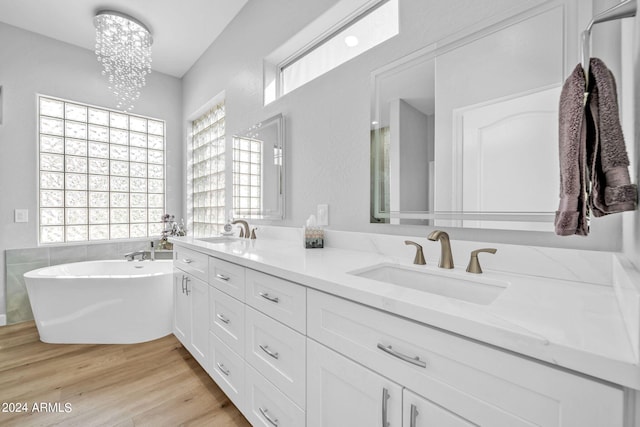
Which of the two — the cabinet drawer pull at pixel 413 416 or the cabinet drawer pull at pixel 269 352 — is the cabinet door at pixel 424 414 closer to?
the cabinet drawer pull at pixel 413 416

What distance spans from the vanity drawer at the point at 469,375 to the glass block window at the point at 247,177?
1.67 metres

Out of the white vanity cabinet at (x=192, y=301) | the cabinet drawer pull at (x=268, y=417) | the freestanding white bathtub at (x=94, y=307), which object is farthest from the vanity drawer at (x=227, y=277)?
the freestanding white bathtub at (x=94, y=307)

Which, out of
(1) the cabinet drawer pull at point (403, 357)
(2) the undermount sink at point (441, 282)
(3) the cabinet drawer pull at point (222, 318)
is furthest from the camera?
(3) the cabinet drawer pull at point (222, 318)

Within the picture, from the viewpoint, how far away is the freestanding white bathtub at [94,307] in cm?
227

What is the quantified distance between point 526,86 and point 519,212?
44cm

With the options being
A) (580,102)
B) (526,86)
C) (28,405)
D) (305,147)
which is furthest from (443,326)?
(28,405)

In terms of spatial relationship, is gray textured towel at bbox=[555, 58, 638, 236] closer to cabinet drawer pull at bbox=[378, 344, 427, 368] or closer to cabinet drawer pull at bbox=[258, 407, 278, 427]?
cabinet drawer pull at bbox=[378, 344, 427, 368]

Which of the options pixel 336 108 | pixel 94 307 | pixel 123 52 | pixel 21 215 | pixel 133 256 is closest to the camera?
pixel 336 108

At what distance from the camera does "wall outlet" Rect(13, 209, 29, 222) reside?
2.70 meters

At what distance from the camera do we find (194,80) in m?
3.48

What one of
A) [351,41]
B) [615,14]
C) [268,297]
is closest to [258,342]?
[268,297]

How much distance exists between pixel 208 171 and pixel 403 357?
10.7 feet

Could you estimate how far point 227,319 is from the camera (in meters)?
1.46

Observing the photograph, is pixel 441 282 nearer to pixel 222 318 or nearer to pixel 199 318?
pixel 222 318
